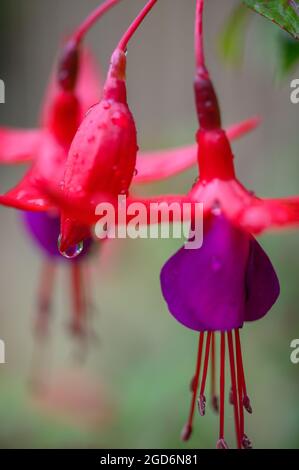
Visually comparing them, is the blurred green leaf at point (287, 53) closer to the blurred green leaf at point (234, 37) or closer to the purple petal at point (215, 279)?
the blurred green leaf at point (234, 37)

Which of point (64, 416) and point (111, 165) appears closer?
point (111, 165)

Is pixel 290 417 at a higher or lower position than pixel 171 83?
lower

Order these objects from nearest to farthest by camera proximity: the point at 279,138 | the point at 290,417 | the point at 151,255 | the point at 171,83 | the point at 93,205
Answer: the point at 93,205
the point at 290,417
the point at 151,255
the point at 279,138
the point at 171,83

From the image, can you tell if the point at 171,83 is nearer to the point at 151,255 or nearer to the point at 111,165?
the point at 151,255

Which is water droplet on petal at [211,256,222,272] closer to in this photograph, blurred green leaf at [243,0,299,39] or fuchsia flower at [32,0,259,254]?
fuchsia flower at [32,0,259,254]

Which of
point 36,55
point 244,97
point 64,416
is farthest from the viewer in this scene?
point 36,55

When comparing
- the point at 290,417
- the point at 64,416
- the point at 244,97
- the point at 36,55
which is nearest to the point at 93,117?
the point at 290,417

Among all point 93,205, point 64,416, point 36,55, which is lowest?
point 64,416

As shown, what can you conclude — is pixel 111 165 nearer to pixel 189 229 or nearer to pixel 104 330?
pixel 189 229
